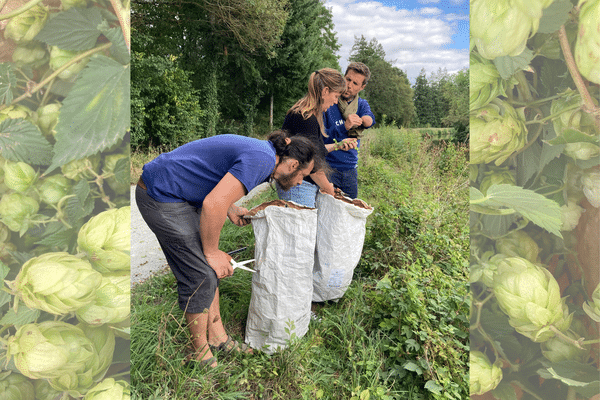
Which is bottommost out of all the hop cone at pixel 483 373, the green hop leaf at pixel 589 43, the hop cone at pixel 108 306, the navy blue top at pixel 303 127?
the hop cone at pixel 483 373

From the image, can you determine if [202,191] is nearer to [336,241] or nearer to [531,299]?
[336,241]

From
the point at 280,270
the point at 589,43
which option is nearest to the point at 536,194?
the point at 589,43

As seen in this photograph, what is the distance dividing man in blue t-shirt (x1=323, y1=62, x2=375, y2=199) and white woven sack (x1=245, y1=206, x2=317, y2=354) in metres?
0.90

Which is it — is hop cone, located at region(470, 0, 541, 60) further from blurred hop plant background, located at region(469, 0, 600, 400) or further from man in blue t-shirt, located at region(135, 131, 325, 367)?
man in blue t-shirt, located at region(135, 131, 325, 367)

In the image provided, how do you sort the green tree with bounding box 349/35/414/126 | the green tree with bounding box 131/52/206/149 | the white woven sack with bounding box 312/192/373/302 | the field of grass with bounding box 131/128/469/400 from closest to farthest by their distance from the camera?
1. the field of grass with bounding box 131/128/469/400
2. the white woven sack with bounding box 312/192/373/302
3. the green tree with bounding box 131/52/206/149
4. the green tree with bounding box 349/35/414/126

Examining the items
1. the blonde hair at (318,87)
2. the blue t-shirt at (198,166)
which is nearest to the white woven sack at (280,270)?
the blue t-shirt at (198,166)

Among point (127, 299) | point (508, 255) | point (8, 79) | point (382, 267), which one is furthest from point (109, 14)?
point (382, 267)

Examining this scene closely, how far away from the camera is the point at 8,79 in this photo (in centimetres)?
Answer: 49

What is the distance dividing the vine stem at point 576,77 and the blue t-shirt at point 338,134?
241cm

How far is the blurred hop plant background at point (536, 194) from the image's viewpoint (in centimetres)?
51

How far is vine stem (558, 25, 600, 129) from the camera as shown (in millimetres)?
507

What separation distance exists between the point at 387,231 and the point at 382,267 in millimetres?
321

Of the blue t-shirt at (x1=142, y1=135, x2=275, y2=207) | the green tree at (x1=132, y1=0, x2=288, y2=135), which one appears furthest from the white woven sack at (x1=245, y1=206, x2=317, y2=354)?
the green tree at (x1=132, y1=0, x2=288, y2=135)

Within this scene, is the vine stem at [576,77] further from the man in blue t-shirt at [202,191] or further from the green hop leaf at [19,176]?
the man in blue t-shirt at [202,191]
